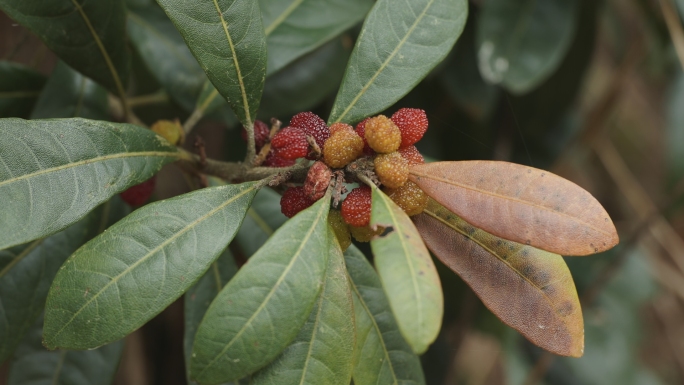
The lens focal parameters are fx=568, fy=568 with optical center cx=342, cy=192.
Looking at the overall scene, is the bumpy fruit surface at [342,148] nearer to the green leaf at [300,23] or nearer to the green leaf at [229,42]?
the green leaf at [229,42]

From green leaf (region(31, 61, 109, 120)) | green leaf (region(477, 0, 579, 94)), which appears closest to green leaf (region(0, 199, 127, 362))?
green leaf (region(31, 61, 109, 120))

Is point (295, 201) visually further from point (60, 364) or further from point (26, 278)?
point (60, 364)

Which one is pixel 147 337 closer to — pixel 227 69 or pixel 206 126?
pixel 206 126

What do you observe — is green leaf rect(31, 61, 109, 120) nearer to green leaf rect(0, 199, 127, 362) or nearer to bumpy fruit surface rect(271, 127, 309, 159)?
green leaf rect(0, 199, 127, 362)

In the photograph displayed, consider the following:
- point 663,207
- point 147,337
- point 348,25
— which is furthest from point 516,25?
point 147,337

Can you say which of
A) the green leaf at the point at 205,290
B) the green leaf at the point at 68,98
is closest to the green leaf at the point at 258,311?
the green leaf at the point at 205,290

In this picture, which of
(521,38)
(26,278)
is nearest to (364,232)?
(26,278)
